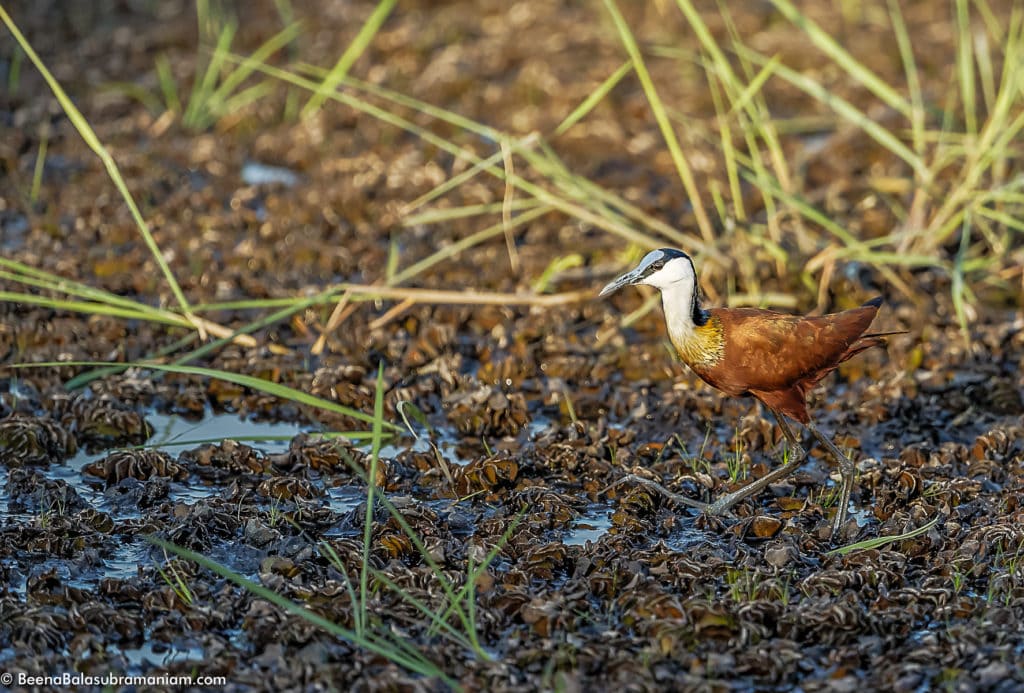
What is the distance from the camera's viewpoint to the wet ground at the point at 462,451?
4617 mm

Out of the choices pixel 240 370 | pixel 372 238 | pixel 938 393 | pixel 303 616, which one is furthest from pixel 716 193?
pixel 303 616

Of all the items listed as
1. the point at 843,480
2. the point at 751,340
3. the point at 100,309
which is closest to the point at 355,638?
the point at 751,340

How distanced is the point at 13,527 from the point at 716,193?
4.05 m

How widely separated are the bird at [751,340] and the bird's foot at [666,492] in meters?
0.53

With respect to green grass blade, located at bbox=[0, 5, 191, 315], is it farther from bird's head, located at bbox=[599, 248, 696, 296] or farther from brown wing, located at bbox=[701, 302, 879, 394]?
brown wing, located at bbox=[701, 302, 879, 394]

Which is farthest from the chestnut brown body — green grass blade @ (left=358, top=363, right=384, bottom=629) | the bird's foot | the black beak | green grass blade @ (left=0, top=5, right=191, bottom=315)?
green grass blade @ (left=0, top=5, right=191, bottom=315)

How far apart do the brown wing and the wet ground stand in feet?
1.98

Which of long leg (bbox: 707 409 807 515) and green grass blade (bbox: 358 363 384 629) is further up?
green grass blade (bbox: 358 363 384 629)

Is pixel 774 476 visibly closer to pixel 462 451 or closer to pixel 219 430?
pixel 462 451

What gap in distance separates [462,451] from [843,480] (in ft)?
5.74

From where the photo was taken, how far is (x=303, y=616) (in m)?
4.46

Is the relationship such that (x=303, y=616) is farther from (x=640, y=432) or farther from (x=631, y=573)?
(x=640, y=432)

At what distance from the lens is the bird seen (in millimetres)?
5250

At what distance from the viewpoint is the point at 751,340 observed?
5.25 metres
